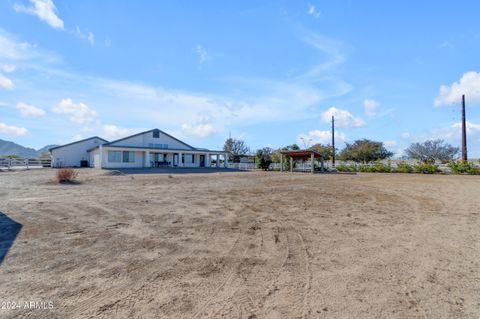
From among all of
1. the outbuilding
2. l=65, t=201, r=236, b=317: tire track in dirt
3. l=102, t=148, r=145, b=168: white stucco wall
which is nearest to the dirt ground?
l=65, t=201, r=236, b=317: tire track in dirt

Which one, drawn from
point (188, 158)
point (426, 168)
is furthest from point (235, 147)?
point (426, 168)

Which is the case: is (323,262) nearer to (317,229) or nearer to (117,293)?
(317,229)

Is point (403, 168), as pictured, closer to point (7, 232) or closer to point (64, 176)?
point (64, 176)

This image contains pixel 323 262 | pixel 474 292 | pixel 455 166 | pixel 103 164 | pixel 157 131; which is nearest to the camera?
pixel 474 292

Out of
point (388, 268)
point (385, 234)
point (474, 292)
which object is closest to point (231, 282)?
point (388, 268)

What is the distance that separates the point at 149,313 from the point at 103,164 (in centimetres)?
2937

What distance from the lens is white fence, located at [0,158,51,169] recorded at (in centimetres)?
2839

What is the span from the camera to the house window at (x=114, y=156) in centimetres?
2866

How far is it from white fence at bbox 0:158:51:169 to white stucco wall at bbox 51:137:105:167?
1818mm

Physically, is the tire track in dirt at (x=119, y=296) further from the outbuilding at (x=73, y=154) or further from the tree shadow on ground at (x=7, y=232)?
the outbuilding at (x=73, y=154)

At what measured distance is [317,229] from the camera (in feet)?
17.2

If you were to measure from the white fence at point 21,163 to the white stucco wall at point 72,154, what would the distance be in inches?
71.6

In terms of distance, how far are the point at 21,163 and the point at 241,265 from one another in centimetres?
3772

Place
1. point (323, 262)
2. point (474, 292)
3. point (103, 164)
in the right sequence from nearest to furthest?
point (474, 292) < point (323, 262) < point (103, 164)
